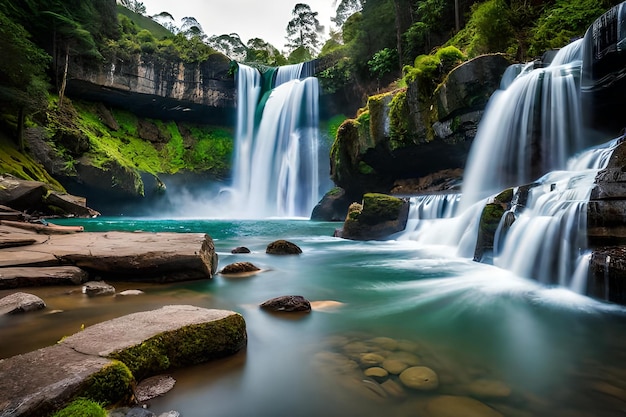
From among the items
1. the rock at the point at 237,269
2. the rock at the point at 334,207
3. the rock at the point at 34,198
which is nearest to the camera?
the rock at the point at 237,269

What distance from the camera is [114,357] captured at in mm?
1888

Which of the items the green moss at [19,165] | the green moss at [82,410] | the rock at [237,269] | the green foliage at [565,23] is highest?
the green foliage at [565,23]

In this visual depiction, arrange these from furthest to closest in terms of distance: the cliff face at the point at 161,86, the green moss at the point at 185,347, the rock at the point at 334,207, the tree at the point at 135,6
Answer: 1. the tree at the point at 135,6
2. the cliff face at the point at 161,86
3. the rock at the point at 334,207
4. the green moss at the point at 185,347

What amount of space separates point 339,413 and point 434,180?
15983 mm

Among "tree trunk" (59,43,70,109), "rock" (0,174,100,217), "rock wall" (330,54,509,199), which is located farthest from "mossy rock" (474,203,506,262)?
"tree trunk" (59,43,70,109)

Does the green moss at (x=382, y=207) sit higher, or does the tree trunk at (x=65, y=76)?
the tree trunk at (x=65, y=76)

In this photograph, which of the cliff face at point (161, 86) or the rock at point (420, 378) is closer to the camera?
the rock at point (420, 378)

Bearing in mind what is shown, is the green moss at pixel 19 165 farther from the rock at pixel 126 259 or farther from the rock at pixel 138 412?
the rock at pixel 138 412

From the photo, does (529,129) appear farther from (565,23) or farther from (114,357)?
(114,357)

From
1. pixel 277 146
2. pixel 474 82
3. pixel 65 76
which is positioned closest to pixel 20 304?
pixel 474 82

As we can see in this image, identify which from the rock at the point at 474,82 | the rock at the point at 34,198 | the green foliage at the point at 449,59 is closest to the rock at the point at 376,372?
the rock at the point at 474,82

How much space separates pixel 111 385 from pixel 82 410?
0.21 meters

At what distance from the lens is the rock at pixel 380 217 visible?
11.3 metres

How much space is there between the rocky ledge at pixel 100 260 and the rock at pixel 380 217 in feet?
22.0
